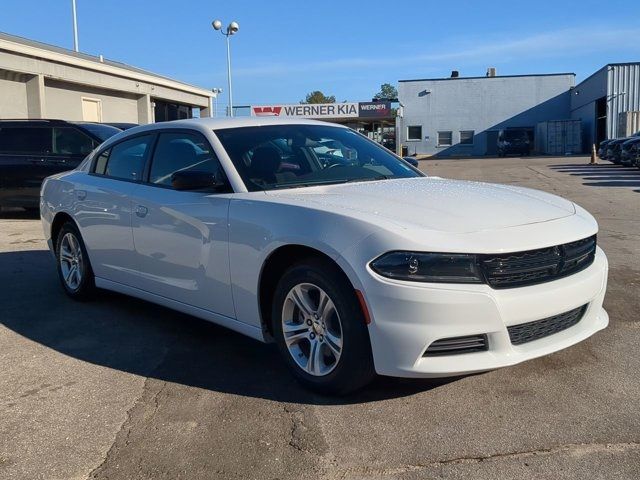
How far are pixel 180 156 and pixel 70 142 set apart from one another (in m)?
7.57

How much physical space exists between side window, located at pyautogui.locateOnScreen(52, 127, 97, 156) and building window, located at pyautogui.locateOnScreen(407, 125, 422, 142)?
129 ft

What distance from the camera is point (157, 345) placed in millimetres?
4711

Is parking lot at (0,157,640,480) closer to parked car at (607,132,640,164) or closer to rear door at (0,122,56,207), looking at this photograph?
rear door at (0,122,56,207)

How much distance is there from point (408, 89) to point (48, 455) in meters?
47.5

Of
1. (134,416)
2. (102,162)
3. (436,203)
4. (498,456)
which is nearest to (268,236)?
(436,203)

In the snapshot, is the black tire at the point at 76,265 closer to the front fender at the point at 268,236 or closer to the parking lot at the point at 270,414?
the parking lot at the point at 270,414

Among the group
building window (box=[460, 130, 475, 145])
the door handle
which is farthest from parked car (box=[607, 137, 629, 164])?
the door handle

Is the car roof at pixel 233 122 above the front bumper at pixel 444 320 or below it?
above

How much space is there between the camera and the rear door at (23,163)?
37.1 ft

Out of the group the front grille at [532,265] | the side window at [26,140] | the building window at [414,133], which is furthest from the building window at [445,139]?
the front grille at [532,265]

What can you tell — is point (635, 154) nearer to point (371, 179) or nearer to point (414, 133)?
point (371, 179)

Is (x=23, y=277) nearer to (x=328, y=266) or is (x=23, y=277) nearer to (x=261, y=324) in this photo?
(x=261, y=324)

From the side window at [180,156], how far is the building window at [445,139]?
45104 millimetres

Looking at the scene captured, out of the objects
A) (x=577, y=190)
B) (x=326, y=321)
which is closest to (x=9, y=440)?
(x=326, y=321)
